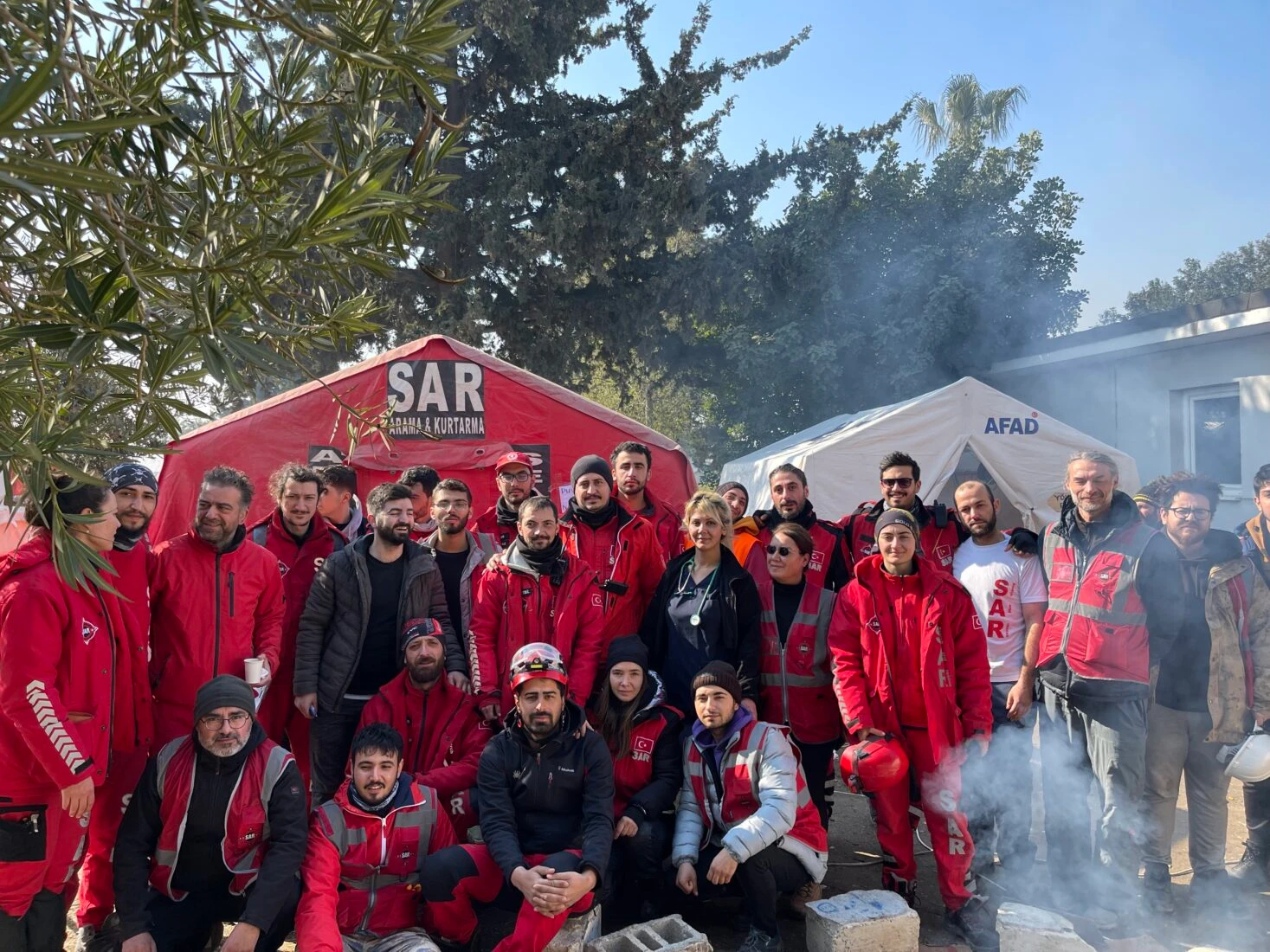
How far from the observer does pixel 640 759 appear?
3.99 m

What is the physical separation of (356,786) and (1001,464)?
7986 millimetres

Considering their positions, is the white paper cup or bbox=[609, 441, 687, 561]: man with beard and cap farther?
bbox=[609, 441, 687, 561]: man with beard and cap

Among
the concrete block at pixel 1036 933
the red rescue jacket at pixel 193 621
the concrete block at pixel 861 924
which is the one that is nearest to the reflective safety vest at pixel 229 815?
the red rescue jacket at pixel 193 621

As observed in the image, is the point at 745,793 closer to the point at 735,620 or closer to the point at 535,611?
the point at 735,620

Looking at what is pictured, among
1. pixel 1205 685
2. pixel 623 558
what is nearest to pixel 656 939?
pixel 623 558

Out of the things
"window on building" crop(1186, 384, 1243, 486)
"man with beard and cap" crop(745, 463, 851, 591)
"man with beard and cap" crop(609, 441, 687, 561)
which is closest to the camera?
"man with beard and cap" crop(745, 463, 851, 591)

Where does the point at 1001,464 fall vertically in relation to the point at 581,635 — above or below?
above

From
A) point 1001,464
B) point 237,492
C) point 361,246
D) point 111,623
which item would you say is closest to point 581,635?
point 237,492

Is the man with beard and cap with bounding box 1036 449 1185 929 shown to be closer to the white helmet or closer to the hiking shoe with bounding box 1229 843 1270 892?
the white helmet

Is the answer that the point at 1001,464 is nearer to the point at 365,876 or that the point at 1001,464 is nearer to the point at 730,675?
the point at 730,675

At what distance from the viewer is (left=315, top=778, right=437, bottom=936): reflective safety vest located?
3346 millimetres

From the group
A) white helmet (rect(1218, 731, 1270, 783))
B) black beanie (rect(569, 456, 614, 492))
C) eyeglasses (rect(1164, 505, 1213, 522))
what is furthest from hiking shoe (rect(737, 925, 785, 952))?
eyeglasses (rect(1164, 505, 1213, 522))

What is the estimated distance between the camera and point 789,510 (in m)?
4.91

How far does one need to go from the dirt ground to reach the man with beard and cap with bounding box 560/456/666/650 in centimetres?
143
